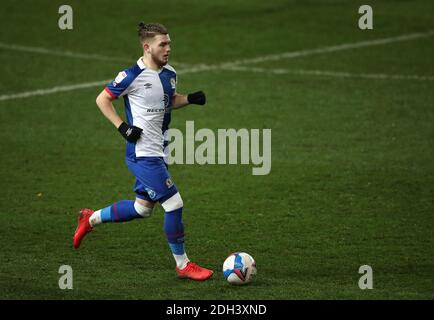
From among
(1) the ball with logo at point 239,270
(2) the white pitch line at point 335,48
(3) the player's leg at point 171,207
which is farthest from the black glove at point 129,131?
(2) the white pitch line at point 335,48

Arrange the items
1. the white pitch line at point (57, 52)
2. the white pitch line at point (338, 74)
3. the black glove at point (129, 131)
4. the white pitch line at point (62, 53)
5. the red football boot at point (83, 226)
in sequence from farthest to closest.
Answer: the white pitch line at point (57, 52), the white pitch line at point (62, 53), the white pitch line at point (338, 74), the red football boot at point (83, 226), the black glove at point (129, 131)

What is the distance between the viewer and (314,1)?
76.1 ft

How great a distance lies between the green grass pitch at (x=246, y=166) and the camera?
29.8ft

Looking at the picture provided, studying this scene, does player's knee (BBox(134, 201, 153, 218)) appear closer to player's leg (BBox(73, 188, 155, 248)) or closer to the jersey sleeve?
player's leg (BBox(73, 188, 155, 248))

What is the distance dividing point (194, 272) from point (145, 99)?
165 cm

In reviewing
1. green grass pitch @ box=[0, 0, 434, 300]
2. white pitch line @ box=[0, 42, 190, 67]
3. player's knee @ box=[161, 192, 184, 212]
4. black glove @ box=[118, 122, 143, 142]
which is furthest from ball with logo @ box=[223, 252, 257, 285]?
white pitch line @ box=[0, 42, 190, 67]

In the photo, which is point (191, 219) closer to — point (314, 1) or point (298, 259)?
point (298, 259)

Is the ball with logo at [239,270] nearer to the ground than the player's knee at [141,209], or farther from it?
nearer to the ground

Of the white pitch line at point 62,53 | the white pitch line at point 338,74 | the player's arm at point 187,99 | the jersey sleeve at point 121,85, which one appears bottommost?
the player's arm at point 187,99

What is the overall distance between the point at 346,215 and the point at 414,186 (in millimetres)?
1470

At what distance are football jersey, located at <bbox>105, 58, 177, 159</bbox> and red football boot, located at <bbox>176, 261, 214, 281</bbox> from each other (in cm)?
107

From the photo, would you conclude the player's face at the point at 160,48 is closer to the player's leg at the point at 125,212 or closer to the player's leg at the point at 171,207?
the player's leg at the point at 171,207

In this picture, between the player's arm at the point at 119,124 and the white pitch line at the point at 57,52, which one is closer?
the player's arm at the point at 119,124
